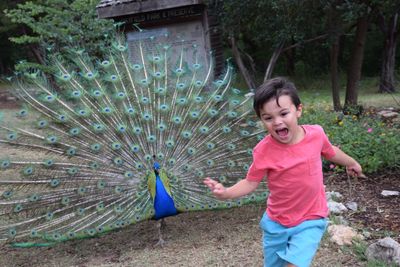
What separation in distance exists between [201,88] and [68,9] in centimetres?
913

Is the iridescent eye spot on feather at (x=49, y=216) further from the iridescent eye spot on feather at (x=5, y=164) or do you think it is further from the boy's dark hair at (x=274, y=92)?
the boy's dark hair at (x=274, y=92)

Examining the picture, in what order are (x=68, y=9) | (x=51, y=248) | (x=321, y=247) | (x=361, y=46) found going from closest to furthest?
(x=321, y=247), (x=51, y=248), (x=361, y=46), (x=68, y=9)

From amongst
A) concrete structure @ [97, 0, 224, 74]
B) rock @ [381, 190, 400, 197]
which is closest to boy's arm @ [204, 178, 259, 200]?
rock @ [381, 190, 400, 197]

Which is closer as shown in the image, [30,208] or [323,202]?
[323,202]

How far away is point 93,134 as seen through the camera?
436 cm

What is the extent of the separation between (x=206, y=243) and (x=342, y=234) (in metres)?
1.15

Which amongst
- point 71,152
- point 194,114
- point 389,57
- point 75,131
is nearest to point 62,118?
point 75,131

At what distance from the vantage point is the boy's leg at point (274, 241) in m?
2.52

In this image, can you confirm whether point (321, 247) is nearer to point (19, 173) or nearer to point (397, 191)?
point (397, 191)

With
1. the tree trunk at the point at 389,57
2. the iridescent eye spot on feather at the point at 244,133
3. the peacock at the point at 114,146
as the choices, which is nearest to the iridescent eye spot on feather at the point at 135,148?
the peacock at the point at 114,146

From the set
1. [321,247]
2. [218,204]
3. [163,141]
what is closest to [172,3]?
[163,141]

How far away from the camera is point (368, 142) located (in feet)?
18.3

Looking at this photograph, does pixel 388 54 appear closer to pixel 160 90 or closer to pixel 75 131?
pixel 160 90

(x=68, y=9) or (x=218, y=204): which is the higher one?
(x=68, y=9)
